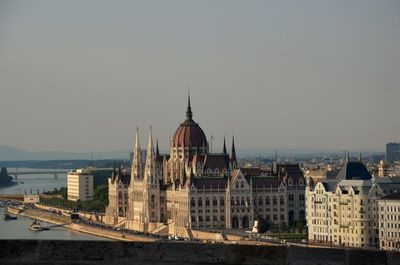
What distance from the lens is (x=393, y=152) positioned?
85.7m

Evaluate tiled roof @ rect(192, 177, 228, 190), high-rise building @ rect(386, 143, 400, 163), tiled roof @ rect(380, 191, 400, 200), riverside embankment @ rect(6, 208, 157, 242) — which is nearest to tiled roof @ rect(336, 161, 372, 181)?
tiled roof @ rect(380, 191, 400, 200)

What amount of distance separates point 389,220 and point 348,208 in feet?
6.92

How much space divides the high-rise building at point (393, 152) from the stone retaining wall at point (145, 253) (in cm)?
7951

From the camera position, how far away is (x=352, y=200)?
32.6 meters

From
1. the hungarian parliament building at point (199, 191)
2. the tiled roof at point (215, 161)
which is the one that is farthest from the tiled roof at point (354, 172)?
the tiled roof at point (215, 161)

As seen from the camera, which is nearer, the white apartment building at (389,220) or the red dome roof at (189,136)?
the white apartment building at (389,220)

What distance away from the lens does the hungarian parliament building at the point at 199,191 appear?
4203 centimetres

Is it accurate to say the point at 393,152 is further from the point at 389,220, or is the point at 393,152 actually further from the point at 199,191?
the point at 389,220

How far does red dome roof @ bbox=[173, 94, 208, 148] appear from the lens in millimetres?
47781

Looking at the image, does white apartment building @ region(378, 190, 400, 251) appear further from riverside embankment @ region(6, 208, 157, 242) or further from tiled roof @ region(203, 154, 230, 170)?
tiled roof @ region(203, 154, 230, 170)

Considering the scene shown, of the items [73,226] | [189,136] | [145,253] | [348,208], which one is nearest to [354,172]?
[348,208]

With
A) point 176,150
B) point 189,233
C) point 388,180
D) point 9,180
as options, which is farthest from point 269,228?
point 9,180

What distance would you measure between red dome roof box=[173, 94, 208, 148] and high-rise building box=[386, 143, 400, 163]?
3656 cm

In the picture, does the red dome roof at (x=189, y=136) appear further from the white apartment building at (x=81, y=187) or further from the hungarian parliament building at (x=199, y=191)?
the white apartment building at (x=81, y=187)
